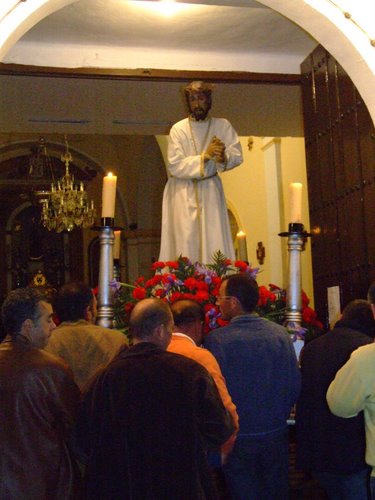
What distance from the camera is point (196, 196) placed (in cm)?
574

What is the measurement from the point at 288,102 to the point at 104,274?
4.02 m

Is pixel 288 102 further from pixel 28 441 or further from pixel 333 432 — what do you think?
pixel 28 441

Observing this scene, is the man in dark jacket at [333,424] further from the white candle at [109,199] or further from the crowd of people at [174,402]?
the white candle at [109,199]

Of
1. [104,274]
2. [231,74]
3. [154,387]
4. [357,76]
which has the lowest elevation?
[154,387]

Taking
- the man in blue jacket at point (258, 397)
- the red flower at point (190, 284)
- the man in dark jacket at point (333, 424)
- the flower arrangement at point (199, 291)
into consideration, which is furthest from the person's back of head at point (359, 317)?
the red flower at point (190, 284)

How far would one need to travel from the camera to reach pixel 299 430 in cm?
385

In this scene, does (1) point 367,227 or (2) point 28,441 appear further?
(1) point 367,227

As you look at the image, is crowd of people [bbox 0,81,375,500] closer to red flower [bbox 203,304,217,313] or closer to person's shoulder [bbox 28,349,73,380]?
person's shoulder [bbox 28,349,73,380]

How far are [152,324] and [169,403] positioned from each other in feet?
1.01

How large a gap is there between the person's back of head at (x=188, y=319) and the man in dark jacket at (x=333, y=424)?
0.62 meters

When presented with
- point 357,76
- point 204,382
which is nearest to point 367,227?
point 357,76

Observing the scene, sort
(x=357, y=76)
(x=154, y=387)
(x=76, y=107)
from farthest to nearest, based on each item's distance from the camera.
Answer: (x=76, y=107) → (x=357, y=76) → (x=154, y=387)

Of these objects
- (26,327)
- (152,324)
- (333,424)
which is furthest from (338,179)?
(26,327)

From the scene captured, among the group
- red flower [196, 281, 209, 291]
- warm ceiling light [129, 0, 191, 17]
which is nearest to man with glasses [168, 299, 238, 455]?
red flower [196, 281, 209, 291]
